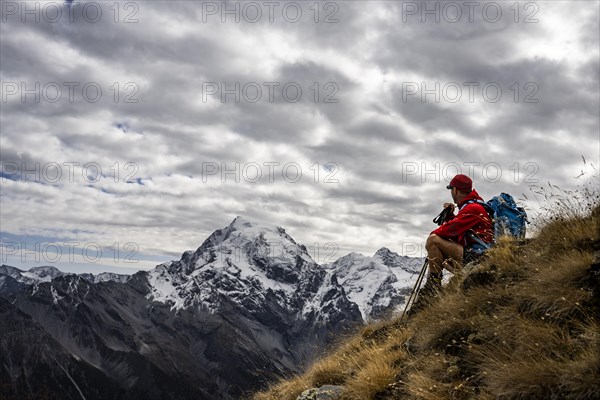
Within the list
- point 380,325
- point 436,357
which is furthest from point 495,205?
point 436,357

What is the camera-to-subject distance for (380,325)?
1180cm

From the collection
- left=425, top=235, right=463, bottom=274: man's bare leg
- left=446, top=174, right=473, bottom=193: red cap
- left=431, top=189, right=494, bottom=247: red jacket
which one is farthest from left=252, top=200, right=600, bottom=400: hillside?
left=446, top=174, right=473, bottom=193: red cap

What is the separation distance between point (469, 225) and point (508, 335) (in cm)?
410

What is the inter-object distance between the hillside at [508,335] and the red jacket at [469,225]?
109 centimetres

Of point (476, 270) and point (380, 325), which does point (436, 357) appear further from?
point (380, 325)

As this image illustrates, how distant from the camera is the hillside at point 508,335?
5.36m

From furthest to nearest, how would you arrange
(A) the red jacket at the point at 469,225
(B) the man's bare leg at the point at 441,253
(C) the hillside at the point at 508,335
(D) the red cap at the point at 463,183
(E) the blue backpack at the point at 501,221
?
1. (D) the red cap at the point at 463,183
2. (A) the red jacket at the point at 469,225
3. (B) the man's bare leg at the point at 441,253
4. (E) the blue backpack at the point at 501,221
5. (C) the hillside at the point at 508,335

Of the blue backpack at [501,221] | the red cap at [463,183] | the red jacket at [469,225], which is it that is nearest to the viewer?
the blue backpack at [501,221]

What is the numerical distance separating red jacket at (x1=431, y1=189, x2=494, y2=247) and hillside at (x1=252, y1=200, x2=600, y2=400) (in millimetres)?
1090

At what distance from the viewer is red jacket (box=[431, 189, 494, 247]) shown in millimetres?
10289

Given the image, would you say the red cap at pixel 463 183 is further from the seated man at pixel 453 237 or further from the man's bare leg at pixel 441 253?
the man's bare leg at pixel 441 253

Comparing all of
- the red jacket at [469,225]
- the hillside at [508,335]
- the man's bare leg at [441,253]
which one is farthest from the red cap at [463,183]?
the hillside at [508,335]

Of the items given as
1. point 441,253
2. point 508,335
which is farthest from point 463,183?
point 508,335

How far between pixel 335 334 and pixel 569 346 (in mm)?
7637
